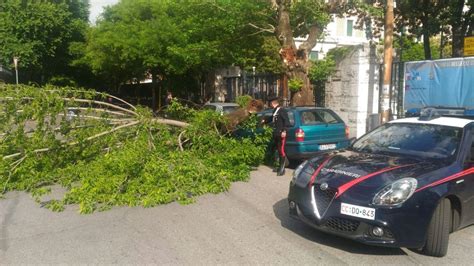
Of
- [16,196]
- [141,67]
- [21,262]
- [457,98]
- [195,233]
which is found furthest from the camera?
[141,67]

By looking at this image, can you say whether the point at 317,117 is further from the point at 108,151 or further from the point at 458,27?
the point at 458,27

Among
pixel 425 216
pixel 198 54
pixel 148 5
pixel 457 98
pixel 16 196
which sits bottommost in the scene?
pixel 16 196

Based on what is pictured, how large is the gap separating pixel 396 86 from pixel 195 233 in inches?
394

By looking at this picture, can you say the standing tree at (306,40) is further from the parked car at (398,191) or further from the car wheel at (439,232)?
the car wheel at (439,232)

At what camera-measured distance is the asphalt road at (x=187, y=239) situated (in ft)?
15.3

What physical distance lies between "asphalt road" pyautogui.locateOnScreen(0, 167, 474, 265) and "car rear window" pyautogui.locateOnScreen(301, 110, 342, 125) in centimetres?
333

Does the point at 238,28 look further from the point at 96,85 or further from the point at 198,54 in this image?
the point at 96,85

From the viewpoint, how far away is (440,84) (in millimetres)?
11984

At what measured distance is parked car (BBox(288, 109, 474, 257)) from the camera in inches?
171

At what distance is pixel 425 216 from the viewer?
14.4 feet

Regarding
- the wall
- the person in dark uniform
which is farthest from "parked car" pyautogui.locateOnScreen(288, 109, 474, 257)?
the wall

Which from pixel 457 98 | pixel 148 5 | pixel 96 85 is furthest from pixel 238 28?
pixel 96 85

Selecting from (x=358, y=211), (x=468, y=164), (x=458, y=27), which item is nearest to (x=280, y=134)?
(x=468, y=164)

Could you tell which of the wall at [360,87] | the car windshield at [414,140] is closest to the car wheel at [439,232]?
the car windshield at [414,140]
